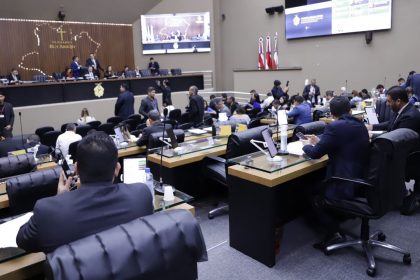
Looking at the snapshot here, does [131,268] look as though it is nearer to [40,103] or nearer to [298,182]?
[298,182]

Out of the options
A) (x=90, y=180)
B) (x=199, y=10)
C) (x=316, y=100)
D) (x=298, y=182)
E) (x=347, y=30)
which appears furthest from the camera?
(x=199, y=10)

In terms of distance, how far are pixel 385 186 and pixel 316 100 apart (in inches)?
283

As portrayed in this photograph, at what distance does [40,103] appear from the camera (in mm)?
10258

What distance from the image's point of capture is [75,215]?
4.71 feet

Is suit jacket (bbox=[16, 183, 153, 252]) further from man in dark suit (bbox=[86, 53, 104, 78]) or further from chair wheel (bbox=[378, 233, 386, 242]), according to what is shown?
man in dark suit (bbox=[86, 53, 104, 78])

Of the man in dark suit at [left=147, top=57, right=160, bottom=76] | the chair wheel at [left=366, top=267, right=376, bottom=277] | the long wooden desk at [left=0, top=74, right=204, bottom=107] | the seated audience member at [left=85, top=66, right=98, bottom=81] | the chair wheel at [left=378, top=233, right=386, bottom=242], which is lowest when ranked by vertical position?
the chair wheel at [left=366, top=267, right=376, bottom=277]

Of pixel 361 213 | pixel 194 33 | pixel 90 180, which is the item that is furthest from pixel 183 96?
pixel 90 180

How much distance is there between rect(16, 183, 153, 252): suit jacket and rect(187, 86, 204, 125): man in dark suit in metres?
5.97

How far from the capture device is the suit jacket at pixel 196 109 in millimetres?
7535

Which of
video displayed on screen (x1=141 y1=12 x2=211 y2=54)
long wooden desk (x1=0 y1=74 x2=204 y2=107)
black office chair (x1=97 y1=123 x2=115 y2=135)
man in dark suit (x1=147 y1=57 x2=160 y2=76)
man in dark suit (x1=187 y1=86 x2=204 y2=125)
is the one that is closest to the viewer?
black office chair (x1=97 y1=123 x2=115 y2=135)

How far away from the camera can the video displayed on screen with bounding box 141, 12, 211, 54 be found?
15.2m

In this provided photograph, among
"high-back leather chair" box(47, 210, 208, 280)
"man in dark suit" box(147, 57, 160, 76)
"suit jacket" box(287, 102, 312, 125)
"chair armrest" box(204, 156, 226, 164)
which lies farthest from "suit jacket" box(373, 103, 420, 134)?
"man in dark suit" box(147, 57, 160, 76)

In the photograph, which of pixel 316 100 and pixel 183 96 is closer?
pixel 316 100

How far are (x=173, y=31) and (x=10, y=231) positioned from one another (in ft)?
47.0
